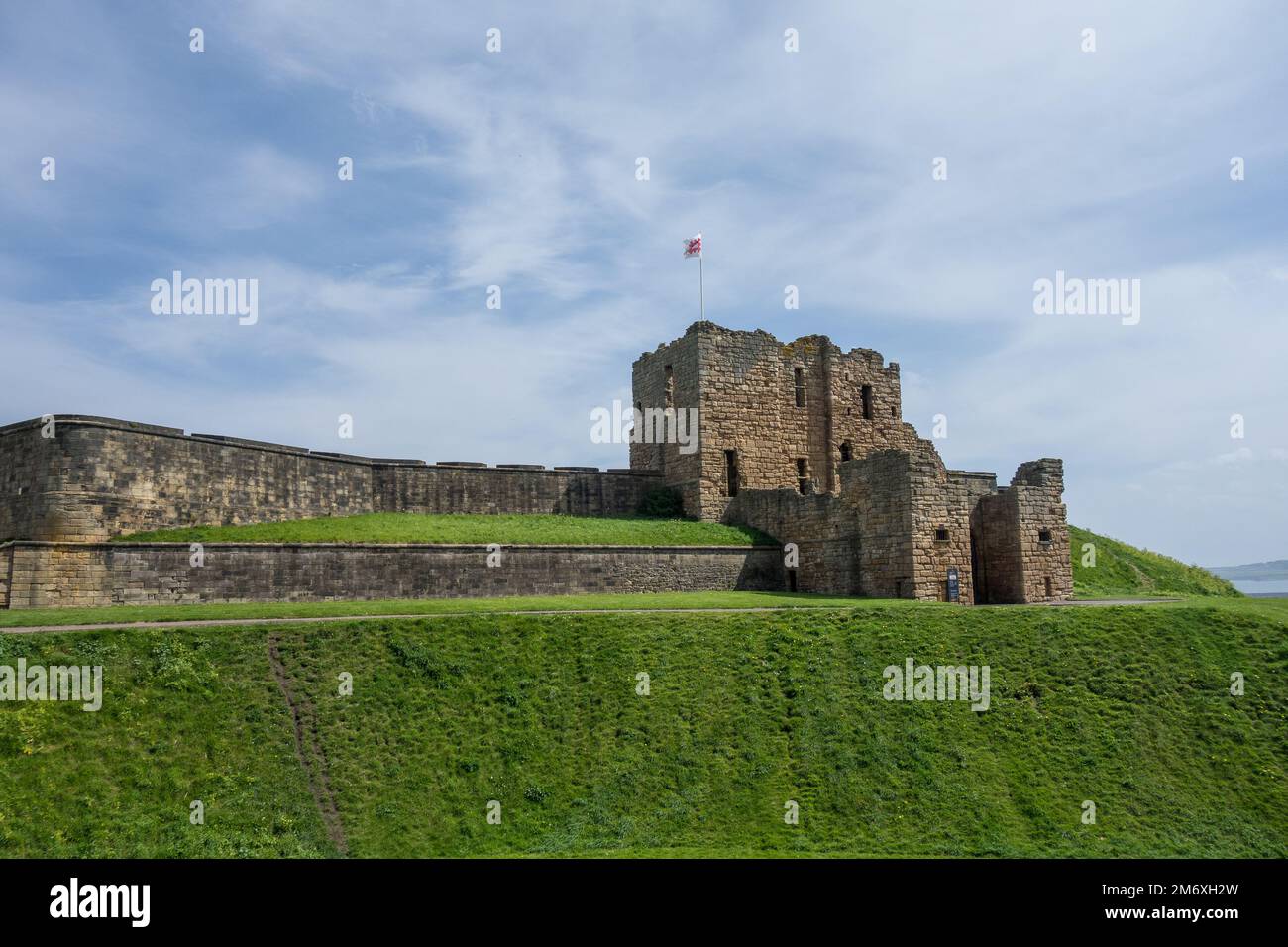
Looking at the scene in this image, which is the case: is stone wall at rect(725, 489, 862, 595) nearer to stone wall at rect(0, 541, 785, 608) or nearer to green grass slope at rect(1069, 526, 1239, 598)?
stone wall at rect(0, 541, 785, 608)

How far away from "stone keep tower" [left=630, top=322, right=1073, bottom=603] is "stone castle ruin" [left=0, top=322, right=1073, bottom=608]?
0.24ft

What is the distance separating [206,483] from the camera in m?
30.0

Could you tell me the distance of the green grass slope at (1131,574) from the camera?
4122 cm

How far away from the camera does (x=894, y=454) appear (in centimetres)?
3092

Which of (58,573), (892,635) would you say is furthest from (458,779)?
(58,573)

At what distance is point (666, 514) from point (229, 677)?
23.7 m

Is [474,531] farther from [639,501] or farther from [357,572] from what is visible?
[639,501]

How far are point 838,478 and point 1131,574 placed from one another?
14.8 metres

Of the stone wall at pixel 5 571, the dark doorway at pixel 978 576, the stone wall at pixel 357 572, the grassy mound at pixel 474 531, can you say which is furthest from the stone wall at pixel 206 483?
the dark doorway at pixel 978 576

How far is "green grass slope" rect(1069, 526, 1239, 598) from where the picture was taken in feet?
135

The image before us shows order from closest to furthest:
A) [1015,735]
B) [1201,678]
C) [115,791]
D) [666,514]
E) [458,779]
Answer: [115,791], [458,779], [1015,735], [1201,678], [666,514]

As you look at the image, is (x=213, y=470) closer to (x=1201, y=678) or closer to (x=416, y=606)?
(x=416, y=606)

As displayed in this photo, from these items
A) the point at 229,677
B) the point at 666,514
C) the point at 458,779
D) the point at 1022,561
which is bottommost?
the point at 458,779

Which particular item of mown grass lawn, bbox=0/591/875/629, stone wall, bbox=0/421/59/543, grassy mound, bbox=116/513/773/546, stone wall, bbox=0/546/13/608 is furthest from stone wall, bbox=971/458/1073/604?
stone wall, bbox=0/546/13/608
